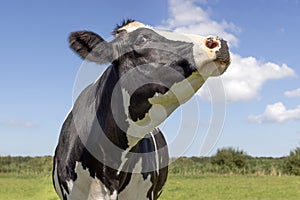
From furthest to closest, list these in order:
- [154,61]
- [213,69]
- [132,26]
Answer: [132,26] → [154,61] → [213,69]

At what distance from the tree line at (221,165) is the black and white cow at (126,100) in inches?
1363

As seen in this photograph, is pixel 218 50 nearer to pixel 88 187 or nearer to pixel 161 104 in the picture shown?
pixel 161 104

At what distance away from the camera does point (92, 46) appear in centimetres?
461

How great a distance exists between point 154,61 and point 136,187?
5.40 feet

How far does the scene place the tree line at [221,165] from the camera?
1829 inches

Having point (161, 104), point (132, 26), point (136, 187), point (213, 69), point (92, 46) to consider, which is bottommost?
point (136, 187)

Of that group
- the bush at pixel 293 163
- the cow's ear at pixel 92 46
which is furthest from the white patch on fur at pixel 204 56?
the bush at pixel 293 163

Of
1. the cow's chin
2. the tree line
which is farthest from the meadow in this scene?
the cow's chin

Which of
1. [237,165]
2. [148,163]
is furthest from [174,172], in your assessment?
[148,163]

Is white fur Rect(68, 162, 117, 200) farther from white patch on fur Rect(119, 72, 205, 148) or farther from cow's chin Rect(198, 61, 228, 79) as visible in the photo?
cow's chin Rect(198, 61, 228, 79)

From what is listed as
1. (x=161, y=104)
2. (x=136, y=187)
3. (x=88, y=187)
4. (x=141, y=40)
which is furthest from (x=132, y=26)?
(x=136, y=187)

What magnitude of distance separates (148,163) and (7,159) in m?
55.5

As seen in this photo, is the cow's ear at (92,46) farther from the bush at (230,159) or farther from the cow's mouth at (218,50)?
the bush at (230,159)

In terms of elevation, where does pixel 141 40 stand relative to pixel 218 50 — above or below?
above
